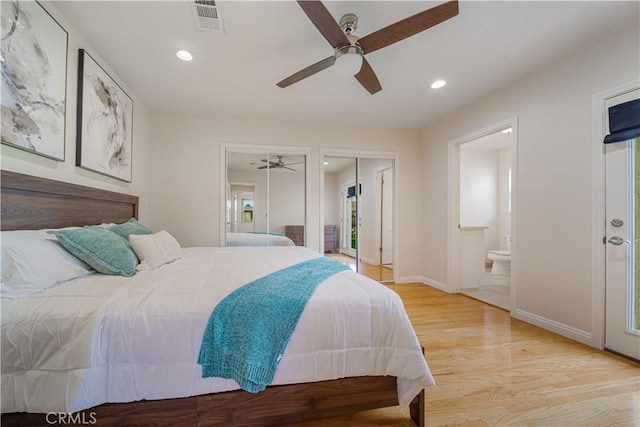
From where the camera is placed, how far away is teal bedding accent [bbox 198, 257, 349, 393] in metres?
1.06

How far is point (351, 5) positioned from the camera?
173 cm

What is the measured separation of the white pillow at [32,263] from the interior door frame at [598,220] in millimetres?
3743

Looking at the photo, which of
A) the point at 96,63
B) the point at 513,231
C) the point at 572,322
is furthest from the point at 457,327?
the point at 96,63

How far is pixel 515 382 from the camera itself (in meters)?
1.67

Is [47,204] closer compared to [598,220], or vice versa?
[47,204]

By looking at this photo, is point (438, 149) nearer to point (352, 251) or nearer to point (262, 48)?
point (352, 251)

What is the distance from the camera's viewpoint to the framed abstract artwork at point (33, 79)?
140cm

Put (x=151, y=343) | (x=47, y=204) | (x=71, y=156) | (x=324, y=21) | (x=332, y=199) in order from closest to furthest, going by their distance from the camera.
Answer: (x=151, y=343) → (x=324, y=21) → (x=47, y=204) → (x=71, y=156) → (x=332, y=199)

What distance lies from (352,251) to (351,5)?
437 centimetres

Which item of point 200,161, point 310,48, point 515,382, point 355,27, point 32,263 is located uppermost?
point 310,48

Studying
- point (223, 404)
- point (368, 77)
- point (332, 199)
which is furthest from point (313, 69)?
point (332, 199)

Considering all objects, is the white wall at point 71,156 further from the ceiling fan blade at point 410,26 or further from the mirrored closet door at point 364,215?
the mirrored closet door at point 364,215

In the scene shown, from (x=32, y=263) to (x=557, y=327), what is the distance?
3.88 metres

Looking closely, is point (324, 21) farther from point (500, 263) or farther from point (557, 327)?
point (500, 263)
